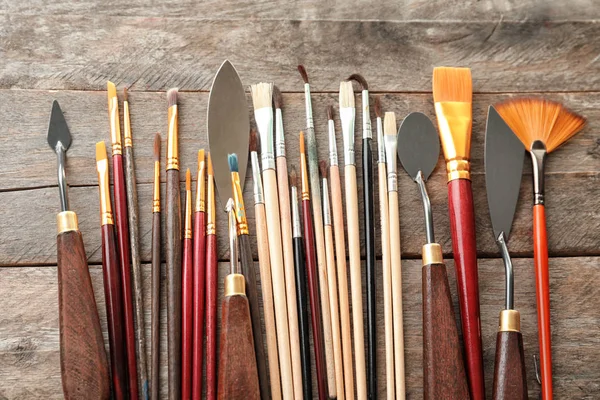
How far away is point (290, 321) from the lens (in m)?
1.04

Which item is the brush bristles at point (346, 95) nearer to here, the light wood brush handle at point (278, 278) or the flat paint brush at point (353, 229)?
the flat paint brush at point (353, 229)

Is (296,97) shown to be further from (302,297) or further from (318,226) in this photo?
(302,297)

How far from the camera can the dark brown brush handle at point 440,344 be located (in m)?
0.99

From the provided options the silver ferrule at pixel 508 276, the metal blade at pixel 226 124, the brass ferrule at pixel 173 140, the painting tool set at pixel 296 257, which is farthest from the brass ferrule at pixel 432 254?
the brass ferrule at pixel 173 140

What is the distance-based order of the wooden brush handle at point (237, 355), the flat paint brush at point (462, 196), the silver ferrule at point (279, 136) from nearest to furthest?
the wooden brush handle at point (237, 355)
the flat paint brush at point (462, 196)
the silver ferrule at point (279, 136)

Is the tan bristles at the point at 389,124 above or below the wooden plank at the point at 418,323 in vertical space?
above

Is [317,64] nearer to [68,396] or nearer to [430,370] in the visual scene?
[430,370]

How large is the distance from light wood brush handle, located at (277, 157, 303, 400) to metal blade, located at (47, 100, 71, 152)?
14.7 inches

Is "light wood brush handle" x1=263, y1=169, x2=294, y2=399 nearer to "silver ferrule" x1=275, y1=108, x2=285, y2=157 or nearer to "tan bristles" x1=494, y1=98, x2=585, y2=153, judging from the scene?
"silver ferrule" x1=275, y1=108, x2=285, y2=157

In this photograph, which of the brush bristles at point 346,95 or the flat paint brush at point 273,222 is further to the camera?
the brush bristles at point 346,95

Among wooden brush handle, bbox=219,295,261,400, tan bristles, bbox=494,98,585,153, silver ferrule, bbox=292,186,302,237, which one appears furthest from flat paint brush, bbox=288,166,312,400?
tan bristles, bbox=494,98,585,153

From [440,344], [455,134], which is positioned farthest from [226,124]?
[440,344]

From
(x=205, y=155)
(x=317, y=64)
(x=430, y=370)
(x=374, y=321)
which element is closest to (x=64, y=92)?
(x=205, y=155)

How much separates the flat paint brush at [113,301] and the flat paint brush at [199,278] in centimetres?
11
